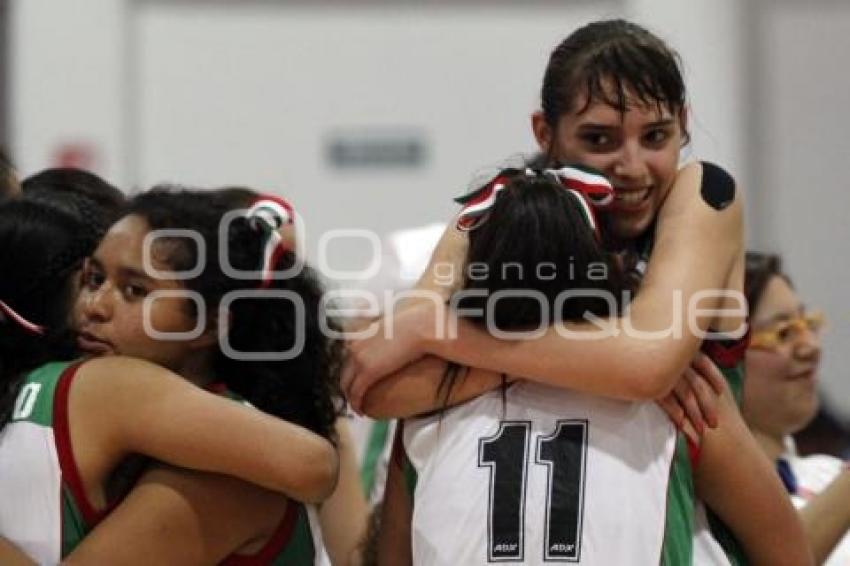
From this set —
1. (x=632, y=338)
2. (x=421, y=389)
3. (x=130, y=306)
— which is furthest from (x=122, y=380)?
(x=632, y=338)

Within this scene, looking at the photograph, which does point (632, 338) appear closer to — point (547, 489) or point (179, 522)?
point (547, 489)

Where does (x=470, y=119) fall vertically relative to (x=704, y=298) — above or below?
below

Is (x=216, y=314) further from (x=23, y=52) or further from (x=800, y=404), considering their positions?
(x=23, y=52)

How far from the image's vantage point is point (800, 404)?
113 inches

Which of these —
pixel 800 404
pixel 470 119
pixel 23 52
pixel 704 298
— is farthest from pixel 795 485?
pixel 23 52

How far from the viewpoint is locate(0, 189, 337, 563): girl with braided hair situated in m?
1.94

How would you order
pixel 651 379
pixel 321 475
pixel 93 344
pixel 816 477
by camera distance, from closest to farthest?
1. pixel 651 379
2. pixel 321 475
3. pixel 93 344
4. pixel 816 477

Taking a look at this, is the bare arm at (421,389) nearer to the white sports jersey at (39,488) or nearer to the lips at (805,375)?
the white sports jersey at (39,488)

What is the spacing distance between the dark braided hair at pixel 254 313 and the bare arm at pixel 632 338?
0.14 meters

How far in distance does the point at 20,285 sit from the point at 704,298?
0.99m

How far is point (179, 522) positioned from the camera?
6.40 feet

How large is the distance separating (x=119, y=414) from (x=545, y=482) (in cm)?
56

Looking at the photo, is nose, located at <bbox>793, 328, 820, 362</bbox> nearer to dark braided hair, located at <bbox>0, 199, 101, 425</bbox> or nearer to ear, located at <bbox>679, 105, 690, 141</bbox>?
ear, located at <bbox>679, 105, 690, 141</bbox>

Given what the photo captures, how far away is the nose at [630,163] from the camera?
2.12 meters
